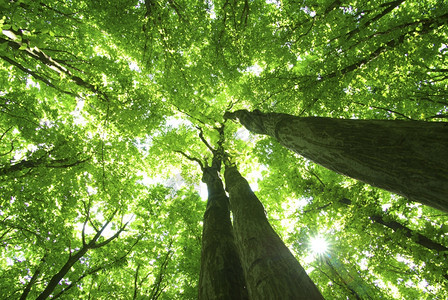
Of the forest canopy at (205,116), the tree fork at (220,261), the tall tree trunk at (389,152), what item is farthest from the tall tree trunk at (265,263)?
the forest canopy at (205,116)

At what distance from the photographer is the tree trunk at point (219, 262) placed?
8.93 feet

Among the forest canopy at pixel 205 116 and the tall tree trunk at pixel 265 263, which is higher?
the forest canopy at pixel 205 116

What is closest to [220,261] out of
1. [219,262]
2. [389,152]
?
Answer: [219,262]

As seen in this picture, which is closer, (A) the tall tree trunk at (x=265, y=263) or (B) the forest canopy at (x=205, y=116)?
(A) the tall tree trunk at (x=265, y=263)

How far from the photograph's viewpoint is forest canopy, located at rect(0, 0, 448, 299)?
198 inches

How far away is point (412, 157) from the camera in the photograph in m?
1.87

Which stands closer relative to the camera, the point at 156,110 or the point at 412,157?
the point at 412,157

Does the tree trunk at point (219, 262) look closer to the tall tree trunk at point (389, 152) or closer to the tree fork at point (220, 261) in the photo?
the tree fork at point (220, 261)

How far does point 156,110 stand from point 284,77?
450 cm

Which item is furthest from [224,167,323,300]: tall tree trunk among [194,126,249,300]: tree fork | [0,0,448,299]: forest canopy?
[0,0,448,299]: forest canopy

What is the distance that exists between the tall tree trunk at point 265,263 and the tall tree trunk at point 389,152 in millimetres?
1381

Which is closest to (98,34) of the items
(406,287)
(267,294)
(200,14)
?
(200,14)

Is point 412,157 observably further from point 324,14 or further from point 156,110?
point 156,110

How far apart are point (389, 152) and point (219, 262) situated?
2.74m
